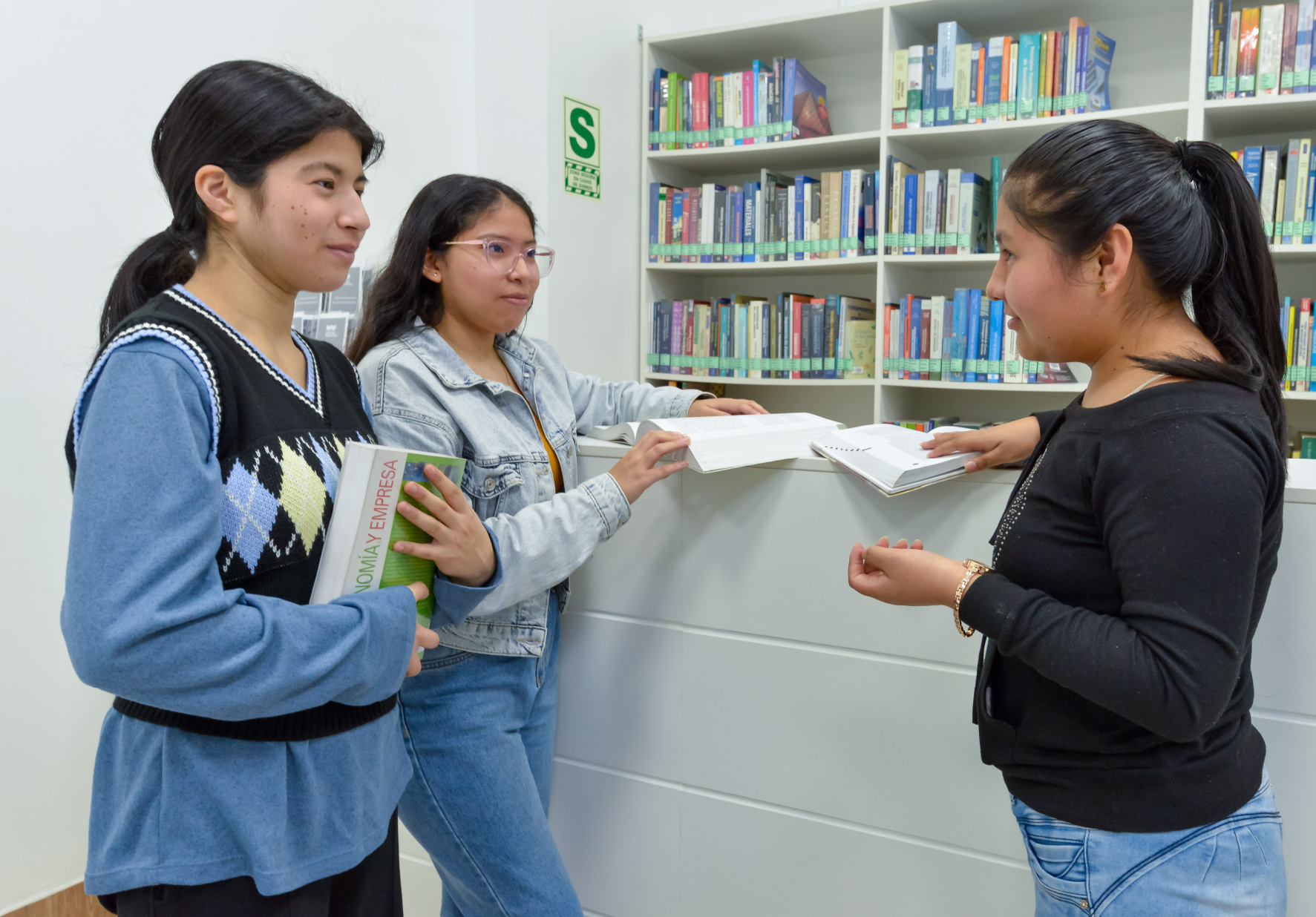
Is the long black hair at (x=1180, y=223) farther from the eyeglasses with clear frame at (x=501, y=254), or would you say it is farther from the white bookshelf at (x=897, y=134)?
the white bookshelf at (x=897, y=134)

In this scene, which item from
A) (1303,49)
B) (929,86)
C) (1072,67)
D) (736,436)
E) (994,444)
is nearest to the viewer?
(994,444)

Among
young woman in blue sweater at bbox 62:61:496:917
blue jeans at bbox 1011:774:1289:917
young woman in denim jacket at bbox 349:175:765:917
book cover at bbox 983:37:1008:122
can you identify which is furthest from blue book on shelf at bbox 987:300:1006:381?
young woman in blue sweater at bbox 62:61:496:917

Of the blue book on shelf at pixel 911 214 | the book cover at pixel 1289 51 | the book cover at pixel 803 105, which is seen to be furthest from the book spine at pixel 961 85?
the book cover at pixel 1289 51

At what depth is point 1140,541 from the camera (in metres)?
0.77

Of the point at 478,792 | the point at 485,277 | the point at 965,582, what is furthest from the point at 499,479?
the point at 965,582

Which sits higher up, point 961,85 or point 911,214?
point 961,85

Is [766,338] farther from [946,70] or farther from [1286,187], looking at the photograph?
[1286,187]

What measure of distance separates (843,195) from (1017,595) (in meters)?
2.77

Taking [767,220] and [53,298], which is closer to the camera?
[53,298]

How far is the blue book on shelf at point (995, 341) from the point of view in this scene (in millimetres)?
3186

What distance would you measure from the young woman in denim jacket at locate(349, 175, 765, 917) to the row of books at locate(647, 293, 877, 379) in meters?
2.19

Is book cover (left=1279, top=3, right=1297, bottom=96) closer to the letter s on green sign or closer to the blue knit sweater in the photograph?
the letter s on green sign

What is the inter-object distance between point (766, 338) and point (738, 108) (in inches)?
34.1

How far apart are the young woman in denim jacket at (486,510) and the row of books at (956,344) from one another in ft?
7.09
